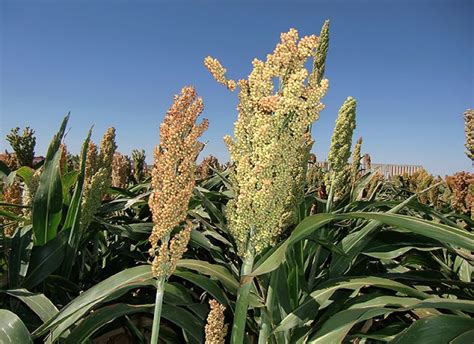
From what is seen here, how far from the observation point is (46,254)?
1.54 meters

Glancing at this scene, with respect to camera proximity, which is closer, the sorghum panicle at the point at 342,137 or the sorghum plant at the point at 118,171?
the sorghum panicle at the point at 342,137

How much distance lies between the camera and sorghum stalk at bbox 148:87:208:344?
3.07 feet

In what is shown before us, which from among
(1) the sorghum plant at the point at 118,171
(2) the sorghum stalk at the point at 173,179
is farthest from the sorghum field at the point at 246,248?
(1) the sorghum plant at the point at 118,171

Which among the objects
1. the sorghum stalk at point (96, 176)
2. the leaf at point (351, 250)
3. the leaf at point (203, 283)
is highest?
the sorghum stalk at point (96, 176)

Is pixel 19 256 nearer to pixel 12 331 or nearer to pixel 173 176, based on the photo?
pixel 12 331

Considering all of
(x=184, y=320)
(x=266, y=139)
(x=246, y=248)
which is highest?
(x=266, y=139)

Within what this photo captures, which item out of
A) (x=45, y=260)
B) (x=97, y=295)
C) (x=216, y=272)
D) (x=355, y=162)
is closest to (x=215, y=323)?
(x=216, y=272)

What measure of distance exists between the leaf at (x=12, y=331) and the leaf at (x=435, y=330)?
1.00m

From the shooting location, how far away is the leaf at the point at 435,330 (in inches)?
44.6

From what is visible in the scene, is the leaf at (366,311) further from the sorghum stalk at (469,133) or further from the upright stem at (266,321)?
the sorghum stalk at (469,133)

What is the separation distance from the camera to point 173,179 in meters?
0.94

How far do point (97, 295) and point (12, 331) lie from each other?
22cm

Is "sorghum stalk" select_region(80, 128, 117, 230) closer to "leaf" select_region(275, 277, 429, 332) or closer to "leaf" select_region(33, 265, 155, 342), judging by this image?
"leaf" select_region(33, 265, 155, 342)

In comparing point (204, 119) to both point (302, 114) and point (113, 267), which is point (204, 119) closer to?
point (302, 114)
